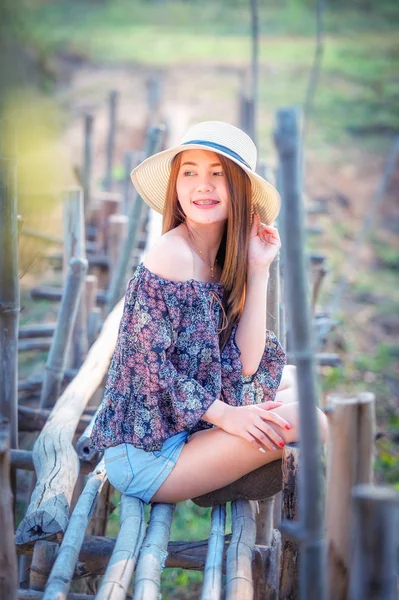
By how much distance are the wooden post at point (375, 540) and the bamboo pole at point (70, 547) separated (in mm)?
597

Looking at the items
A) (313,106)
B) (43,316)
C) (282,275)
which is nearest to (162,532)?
(282,275)

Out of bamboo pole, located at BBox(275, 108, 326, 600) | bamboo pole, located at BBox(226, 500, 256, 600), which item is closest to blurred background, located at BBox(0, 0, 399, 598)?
bamboo pole, located at BBox(226, 500, 256, 600)

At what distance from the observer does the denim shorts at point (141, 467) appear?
1817 millimetres

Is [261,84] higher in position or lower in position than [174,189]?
higher

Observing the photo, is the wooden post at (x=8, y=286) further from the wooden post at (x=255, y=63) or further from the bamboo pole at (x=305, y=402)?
the wooden post at (x=255, y=63)

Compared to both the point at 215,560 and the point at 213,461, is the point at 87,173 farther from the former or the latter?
the point at 215,560

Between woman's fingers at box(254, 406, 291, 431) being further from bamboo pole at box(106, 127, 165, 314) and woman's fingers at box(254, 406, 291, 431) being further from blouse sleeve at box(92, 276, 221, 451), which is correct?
bamboo pole at box(106, 127, 165, 314)

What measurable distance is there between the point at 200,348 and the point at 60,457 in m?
0.47

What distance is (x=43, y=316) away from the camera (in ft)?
19.7

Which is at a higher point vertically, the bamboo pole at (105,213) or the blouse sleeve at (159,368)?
the bamboo pole at (105,213)

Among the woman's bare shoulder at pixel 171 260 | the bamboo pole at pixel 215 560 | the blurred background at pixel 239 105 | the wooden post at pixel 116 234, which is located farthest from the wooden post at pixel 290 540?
the wooden post at pixel 116 234

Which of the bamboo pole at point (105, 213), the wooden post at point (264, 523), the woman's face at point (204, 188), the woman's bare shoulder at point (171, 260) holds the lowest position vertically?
the wooden post at point (264, 523)

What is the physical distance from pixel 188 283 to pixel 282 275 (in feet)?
2.65

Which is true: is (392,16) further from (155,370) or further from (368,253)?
(155,370)
